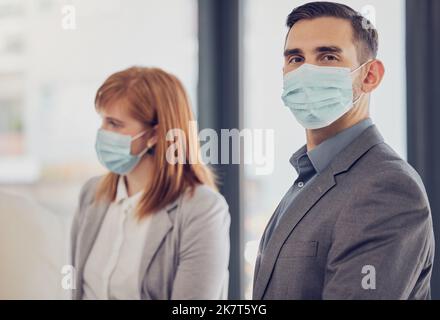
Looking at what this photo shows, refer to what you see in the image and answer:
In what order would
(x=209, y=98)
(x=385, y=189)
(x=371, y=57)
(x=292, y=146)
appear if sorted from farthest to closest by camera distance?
1. (x=209, y=98)
2. (x=292, y=146)
3. (x=371, y=57)
4. (x=385, y=189)

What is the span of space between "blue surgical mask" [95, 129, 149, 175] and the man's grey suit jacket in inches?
17.1

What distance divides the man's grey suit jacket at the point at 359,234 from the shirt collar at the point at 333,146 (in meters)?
0.02

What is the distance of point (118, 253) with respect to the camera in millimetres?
1574

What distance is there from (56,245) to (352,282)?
0.81 metres

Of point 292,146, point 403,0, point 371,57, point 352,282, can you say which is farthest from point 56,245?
point 403,0

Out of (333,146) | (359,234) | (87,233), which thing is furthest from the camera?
(87,233)

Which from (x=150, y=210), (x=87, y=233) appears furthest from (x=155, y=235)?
(x=87, y=233)

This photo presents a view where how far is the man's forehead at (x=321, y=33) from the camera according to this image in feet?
4.49

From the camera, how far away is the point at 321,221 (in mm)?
1306

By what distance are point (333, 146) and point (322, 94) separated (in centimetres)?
12

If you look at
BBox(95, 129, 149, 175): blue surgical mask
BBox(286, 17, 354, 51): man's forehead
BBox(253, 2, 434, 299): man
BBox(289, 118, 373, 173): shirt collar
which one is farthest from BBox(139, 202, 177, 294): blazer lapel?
BBox(286, 17, 354, 51): man's forehead

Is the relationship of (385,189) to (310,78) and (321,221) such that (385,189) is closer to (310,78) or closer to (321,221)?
(321,221)

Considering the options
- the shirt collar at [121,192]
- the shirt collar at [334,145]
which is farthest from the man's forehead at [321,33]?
the shirt collar at [121,192]

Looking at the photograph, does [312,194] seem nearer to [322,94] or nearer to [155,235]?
[322,94]
